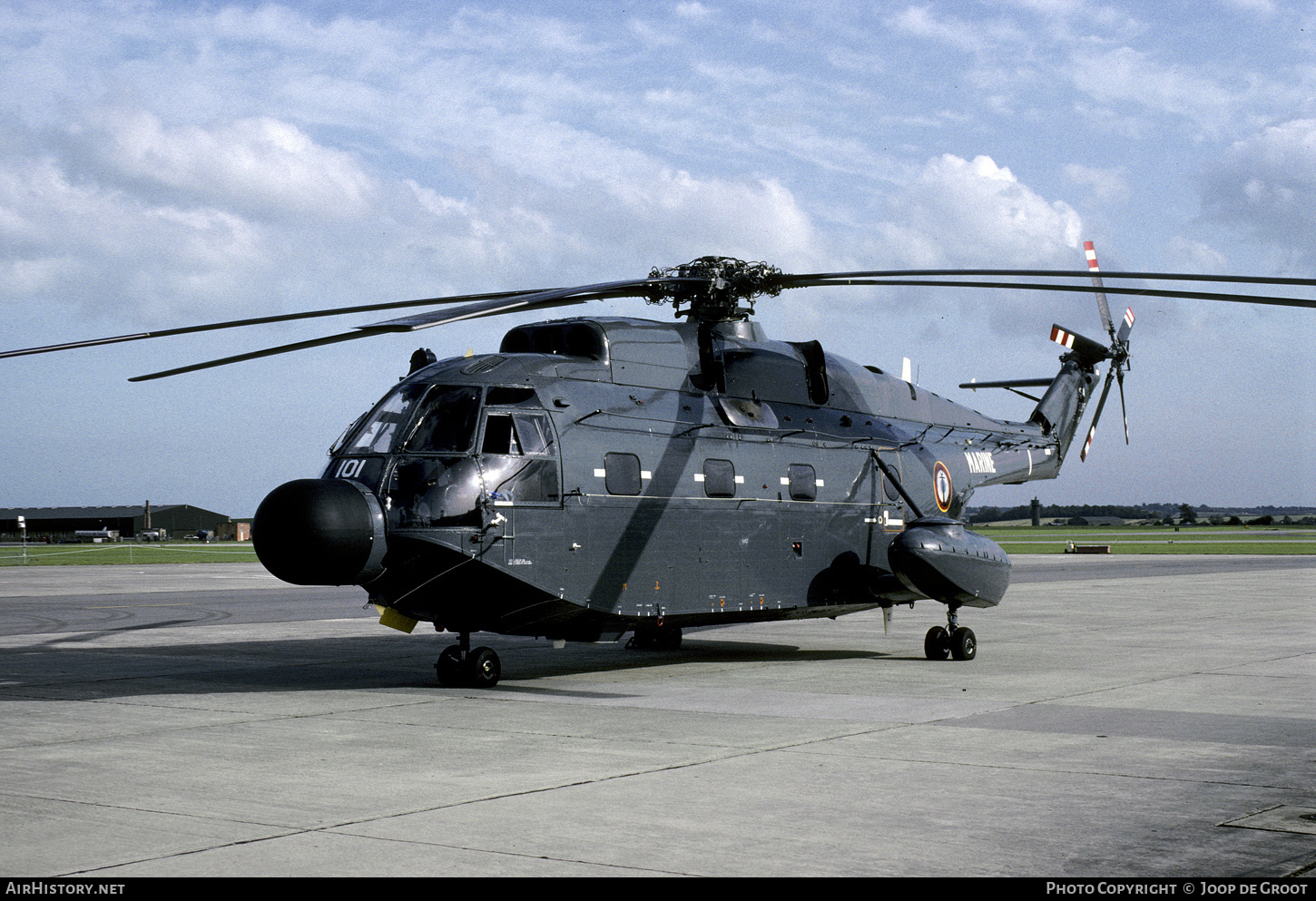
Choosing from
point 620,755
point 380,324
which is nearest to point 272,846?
point 620,755

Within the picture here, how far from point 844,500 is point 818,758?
8.25 m

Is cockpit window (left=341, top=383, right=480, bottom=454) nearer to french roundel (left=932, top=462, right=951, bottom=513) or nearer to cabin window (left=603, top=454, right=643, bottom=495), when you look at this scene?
cabin window (left=603, top=454, right=643, bottom=495)

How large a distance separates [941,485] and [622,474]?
21.8ft

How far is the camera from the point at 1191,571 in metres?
42.6

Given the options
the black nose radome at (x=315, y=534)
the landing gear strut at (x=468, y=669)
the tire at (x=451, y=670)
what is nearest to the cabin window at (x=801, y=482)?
the landing gear strut at (x=468, y=669)

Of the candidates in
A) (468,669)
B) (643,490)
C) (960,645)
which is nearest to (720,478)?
(643,490)

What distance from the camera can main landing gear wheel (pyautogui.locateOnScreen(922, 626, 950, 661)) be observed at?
55.6 feet

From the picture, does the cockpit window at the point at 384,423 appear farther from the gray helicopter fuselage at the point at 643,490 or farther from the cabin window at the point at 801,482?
the cabin window at the point at 801,482

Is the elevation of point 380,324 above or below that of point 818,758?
above

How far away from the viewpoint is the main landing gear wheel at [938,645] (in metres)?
16.9

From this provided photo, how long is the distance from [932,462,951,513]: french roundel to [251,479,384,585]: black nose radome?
31.5 ft

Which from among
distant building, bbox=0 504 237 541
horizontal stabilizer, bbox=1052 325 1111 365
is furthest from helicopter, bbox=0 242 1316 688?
distant building, bbox=0 504 237 541

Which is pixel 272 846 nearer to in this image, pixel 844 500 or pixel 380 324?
pixel 380 324

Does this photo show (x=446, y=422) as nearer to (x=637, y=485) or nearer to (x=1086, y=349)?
(x=637, y=485)
